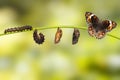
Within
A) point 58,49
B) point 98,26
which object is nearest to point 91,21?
point 98,26

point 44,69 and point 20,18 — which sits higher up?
point 20,18

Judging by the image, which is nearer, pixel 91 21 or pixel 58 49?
pixel 91 21

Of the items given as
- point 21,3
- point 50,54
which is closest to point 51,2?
point 21,3

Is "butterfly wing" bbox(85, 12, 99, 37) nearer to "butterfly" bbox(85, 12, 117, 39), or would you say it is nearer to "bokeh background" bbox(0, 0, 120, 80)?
"butterfly" bbox(85, 12, 117, 39)

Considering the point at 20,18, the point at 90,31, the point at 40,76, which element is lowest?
the point at 40,76

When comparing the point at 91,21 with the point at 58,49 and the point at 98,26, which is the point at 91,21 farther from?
the point at 58,49

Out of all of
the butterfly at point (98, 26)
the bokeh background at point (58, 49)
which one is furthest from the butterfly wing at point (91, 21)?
the bokeh background at point (58, 49)

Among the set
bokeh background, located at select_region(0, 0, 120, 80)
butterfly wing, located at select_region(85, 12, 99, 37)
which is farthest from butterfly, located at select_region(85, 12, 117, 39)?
bokeh background, located at select_region(0, 0, 120, 80)

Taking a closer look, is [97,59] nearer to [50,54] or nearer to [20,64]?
[50,54]
